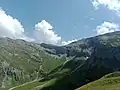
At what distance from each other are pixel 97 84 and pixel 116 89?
54.6ft

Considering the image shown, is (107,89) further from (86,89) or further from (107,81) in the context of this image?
(107,81)

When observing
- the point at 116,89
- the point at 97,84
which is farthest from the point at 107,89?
the point at 97,84

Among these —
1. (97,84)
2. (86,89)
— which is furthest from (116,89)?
(97,84)

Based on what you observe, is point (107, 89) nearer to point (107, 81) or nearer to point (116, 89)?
point (116, 89)

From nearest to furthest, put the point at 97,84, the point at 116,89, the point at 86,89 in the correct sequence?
1. the point at 116,89
2. the point at 86,89
3. the point at 97,84

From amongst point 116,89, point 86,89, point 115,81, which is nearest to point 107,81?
point 115,81

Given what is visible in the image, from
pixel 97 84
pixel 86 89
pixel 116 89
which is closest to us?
pixel 116 89

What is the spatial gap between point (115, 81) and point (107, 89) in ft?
49.7

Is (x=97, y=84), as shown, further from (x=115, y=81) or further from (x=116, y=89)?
(x=116, y=89)

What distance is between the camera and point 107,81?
82625mm

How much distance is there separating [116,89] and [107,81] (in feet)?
59.6

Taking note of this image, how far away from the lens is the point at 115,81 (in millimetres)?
81875

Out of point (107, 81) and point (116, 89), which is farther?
point (107, 81)

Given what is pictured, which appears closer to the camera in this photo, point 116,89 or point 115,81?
point 116,89
